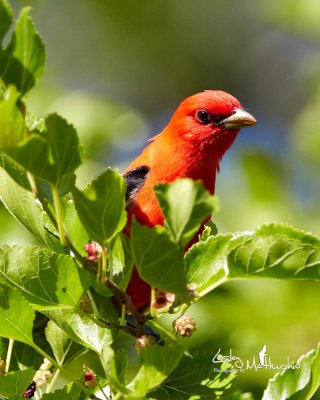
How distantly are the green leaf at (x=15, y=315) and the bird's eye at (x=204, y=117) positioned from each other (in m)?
2.51

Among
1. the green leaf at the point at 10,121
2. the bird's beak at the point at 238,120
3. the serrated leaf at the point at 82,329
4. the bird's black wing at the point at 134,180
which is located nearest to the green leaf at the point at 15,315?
the serrated leaf at the point at 82,329

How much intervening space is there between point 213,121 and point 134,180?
72cm

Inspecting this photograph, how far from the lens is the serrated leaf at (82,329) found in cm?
238

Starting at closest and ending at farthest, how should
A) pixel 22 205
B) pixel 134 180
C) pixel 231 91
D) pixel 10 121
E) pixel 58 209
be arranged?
pixel 10 121 → pixel 58 209 → pixel 22 205 → pixel 134 180 → pixel 231 91

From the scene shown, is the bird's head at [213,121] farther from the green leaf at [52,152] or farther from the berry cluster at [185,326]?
the green leaf at [52,152]

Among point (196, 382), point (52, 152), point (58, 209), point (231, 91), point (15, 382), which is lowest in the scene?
point (196, 382)

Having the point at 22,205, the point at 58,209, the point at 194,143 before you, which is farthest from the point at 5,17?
the point at 194,143

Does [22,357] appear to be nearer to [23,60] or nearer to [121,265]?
[121,265]

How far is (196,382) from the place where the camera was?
2.45m

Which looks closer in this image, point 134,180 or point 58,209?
point 58,209

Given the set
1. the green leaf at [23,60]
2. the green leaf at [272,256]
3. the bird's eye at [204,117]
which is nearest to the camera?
the green leaf at [23,60]

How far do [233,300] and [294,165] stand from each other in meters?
1.39

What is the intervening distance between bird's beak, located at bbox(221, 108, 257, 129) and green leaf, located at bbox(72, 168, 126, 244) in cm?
255

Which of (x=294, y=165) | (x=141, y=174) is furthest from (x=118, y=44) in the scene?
(x=141, y=174)
